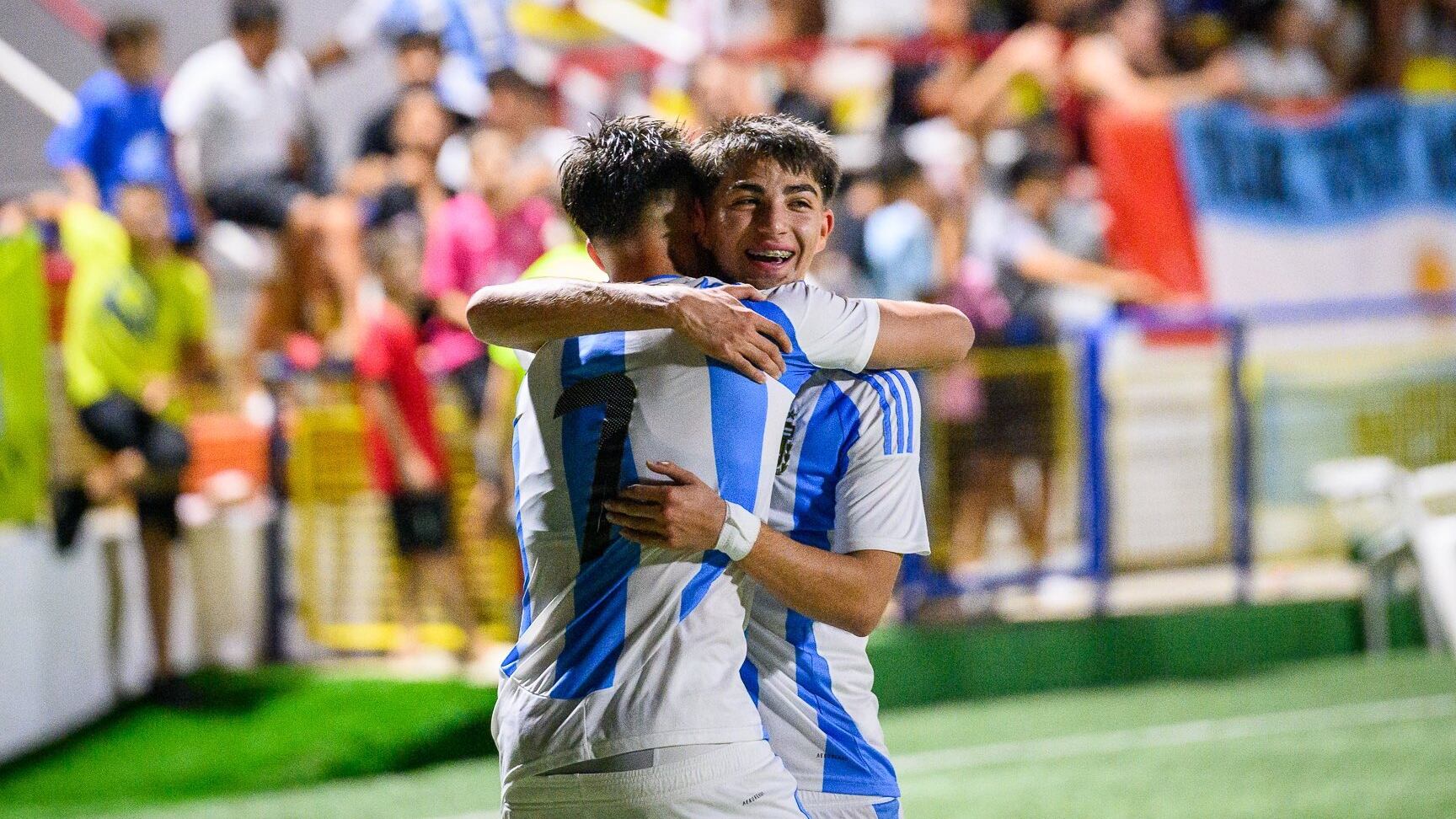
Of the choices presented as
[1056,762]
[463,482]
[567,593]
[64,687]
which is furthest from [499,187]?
[567,593]

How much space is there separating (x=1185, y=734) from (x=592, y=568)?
5539 mm

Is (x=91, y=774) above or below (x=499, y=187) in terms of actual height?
below

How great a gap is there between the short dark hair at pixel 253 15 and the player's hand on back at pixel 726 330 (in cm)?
704

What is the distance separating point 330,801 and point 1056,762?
2.95 meters

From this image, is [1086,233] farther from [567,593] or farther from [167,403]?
[567,593]

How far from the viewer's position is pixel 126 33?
28.6 ft

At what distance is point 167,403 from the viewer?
25.7 feet

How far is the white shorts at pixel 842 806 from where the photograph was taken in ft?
10.6

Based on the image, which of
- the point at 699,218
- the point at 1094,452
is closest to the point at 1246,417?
the point at 1094,452

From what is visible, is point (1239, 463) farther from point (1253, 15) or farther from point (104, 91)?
point (104, 91)

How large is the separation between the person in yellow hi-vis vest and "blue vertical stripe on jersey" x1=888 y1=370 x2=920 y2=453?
5.30 metres

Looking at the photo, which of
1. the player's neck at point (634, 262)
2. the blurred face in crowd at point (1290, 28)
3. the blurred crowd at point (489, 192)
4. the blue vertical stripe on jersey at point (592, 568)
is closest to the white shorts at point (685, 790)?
the blue vertical stripe on jersey at point (592, 568)

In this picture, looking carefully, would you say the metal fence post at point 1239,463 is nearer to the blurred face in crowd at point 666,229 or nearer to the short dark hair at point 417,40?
the short dark hair at point 417,40

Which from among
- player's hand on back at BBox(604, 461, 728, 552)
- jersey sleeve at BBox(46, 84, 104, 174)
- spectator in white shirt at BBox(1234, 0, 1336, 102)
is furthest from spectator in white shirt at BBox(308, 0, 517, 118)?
player's hand on back at BBox(604, 461, 728, 552)
